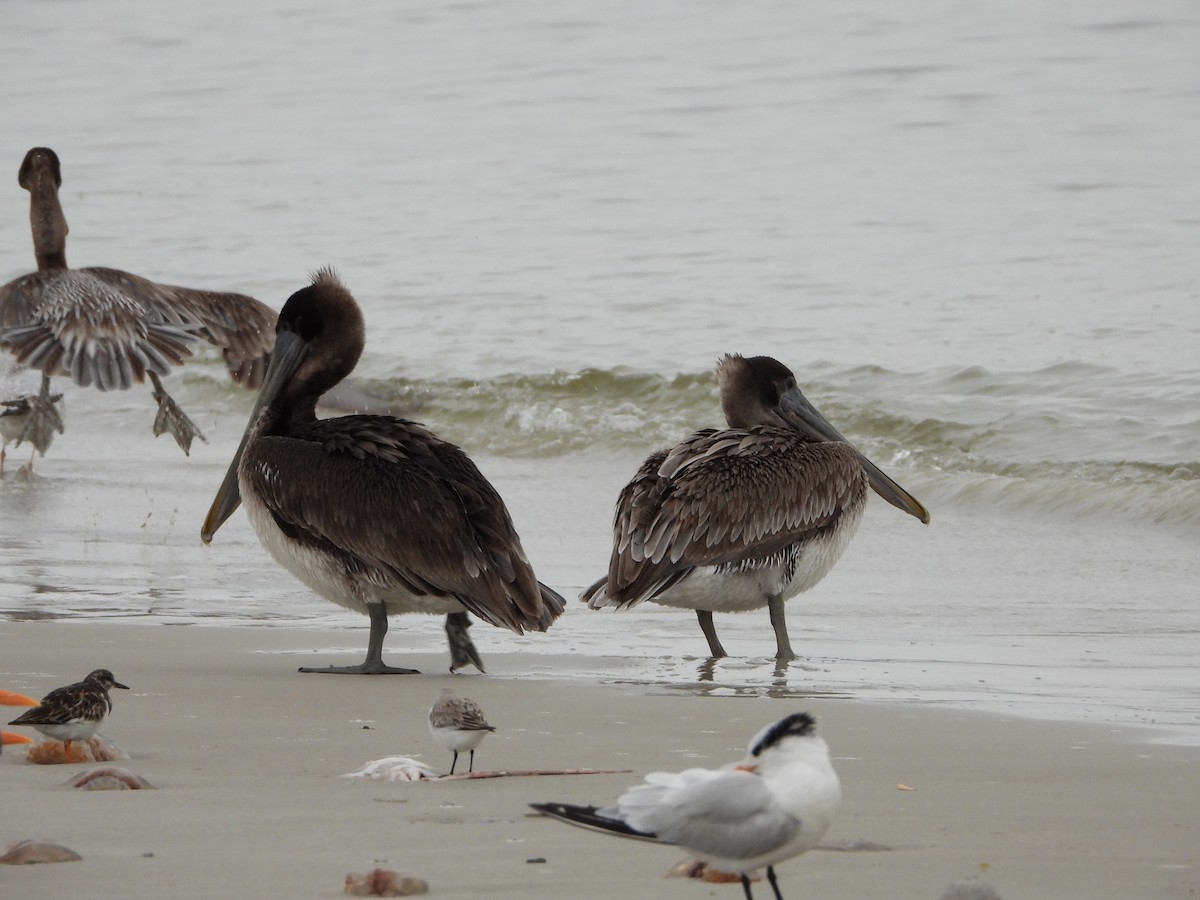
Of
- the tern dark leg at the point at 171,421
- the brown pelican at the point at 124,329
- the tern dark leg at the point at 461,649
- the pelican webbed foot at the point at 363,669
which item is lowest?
the pelican webbed foot at the point at 363,669

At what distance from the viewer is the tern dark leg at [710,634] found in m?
6.65

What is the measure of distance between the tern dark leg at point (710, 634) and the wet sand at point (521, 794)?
0.92m

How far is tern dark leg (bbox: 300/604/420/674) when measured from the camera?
591cm

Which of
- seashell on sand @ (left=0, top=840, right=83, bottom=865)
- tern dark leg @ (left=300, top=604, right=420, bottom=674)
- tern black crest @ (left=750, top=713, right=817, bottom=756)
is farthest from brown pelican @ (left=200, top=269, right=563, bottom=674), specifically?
Result: tern black crest @ (left=750, top=713, right=817, bottom=756)

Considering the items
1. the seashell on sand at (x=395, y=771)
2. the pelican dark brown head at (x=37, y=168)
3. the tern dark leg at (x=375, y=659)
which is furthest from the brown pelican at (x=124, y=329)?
the seashell on sand at (x=395, y=771)

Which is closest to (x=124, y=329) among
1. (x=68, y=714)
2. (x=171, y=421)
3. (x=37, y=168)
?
(x=171, y=421)

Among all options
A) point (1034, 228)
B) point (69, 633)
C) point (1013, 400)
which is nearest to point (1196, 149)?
point (1034, 228)

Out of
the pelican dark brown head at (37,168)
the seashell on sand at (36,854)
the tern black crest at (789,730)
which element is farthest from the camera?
the pelican dark brown head at (37,168)

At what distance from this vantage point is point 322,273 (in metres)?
7.02

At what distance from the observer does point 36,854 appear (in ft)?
10.9

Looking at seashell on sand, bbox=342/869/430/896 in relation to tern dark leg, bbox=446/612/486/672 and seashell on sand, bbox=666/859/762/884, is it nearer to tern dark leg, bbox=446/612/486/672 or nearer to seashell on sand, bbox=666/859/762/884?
seashell on sand, bbox=666/859/762/884

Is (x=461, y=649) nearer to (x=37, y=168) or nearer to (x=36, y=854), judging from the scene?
(x=36, y=854)

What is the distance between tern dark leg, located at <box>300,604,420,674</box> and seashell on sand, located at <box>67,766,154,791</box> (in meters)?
1.87

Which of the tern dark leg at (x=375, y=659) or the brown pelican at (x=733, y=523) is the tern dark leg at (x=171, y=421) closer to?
the brown pelican at (x=733, y=523)
